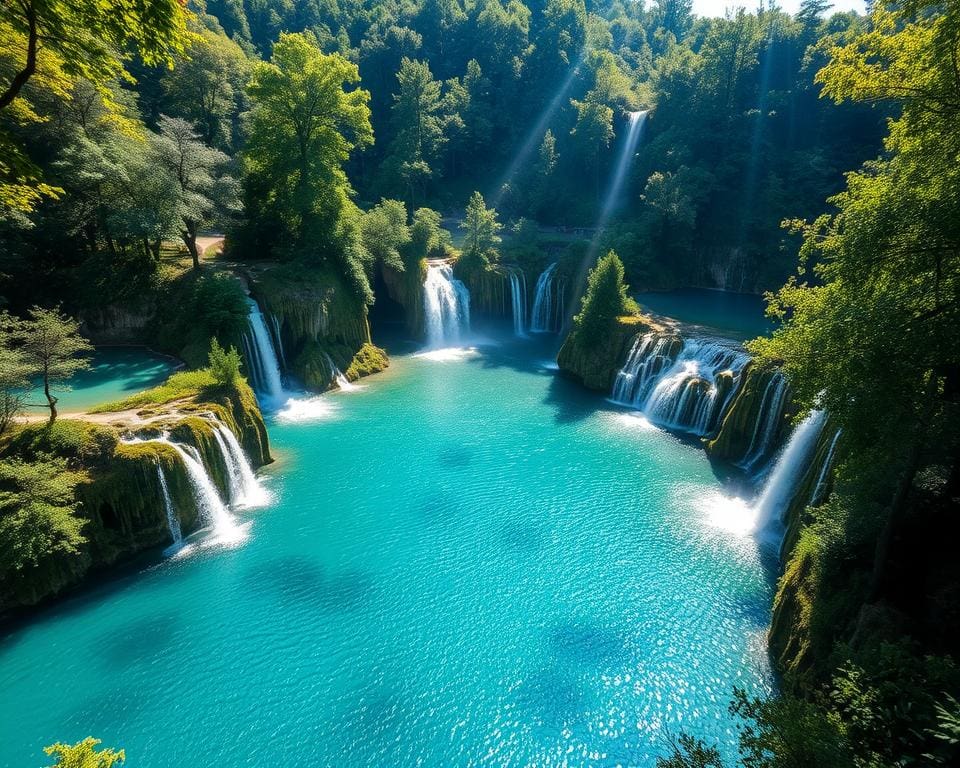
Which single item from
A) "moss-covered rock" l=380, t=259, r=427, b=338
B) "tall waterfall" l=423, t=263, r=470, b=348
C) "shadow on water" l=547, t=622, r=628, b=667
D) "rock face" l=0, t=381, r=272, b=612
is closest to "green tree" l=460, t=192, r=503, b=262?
"tall waterfall" l=423, t=263, r=470, b=348

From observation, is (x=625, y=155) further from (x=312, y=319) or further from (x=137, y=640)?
(x=137, y=640)

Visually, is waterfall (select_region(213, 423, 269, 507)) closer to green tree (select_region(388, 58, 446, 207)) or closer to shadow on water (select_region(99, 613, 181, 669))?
shadow on water (select_region(99, 613, 181, 669))

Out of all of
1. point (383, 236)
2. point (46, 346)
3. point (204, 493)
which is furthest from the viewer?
point (383, 236)

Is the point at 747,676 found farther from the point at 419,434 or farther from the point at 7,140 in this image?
the point at 7,140

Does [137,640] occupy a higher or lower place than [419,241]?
lower

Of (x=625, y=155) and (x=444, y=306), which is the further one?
(x=625, y=155)

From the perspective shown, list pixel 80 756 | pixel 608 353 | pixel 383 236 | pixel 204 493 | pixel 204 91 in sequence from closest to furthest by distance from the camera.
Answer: pixel 80 756 → pixel 204 493 → pixel 608 353 → pixel 383 236 → pixel 204 91

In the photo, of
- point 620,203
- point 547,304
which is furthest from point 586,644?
point 620,203

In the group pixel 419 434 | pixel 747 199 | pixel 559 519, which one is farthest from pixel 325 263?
pixel 747 199
